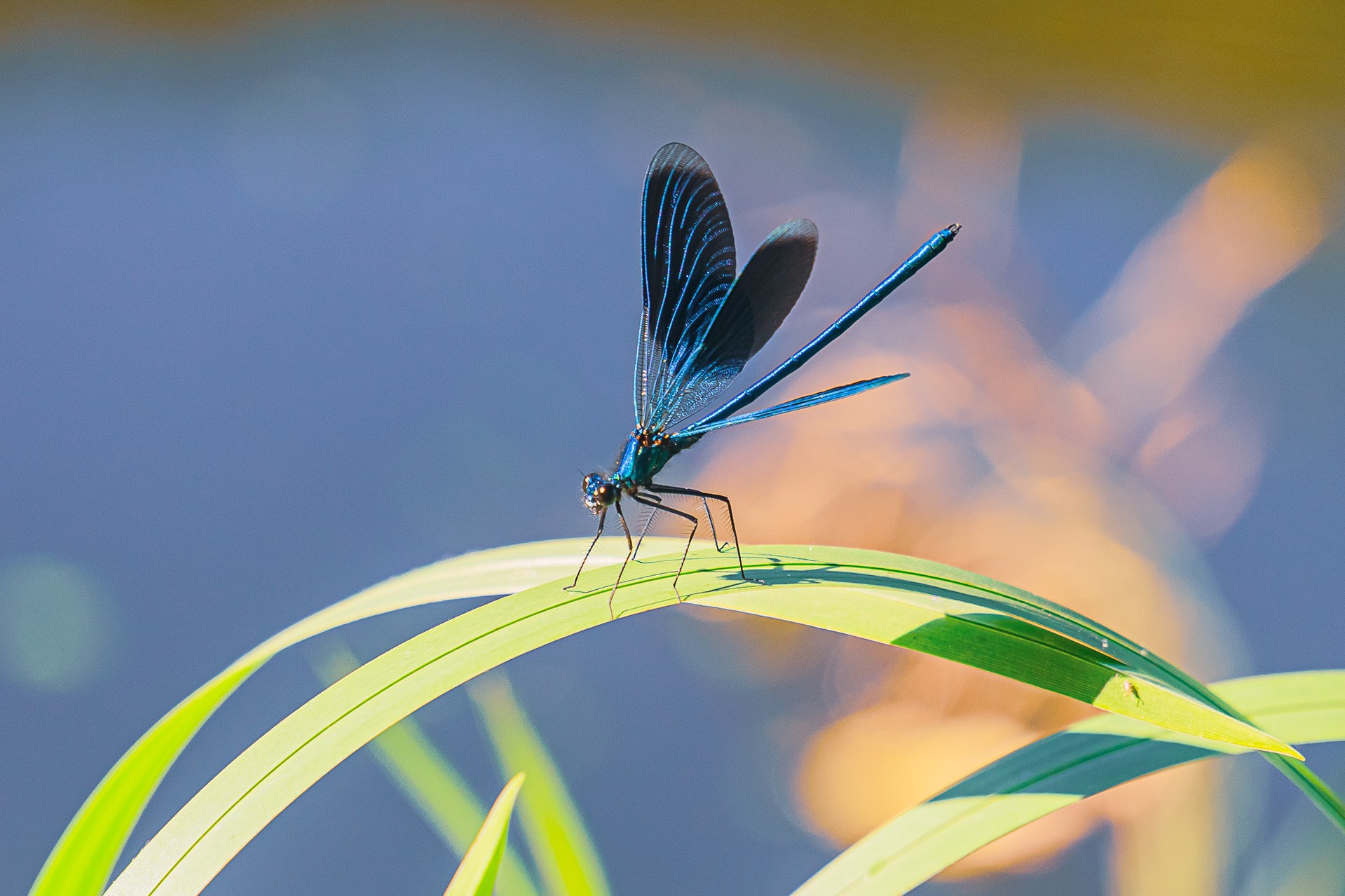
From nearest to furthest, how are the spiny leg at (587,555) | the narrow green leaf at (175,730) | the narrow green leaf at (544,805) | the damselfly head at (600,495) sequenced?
1. the narrow green leaf at (175,730)
2. the spiny leg at (587,555)
3. the narrow green leaf at (544,805)
4. the damselfly head at (600,495)

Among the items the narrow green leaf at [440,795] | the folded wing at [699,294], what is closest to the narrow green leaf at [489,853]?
the narrow green leaf at [440,795]

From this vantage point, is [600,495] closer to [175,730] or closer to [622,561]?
[622,561]

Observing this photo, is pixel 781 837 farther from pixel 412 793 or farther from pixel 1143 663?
pixel 1143 663

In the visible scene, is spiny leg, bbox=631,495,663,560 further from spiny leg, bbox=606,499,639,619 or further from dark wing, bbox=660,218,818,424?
dark wing, bbox=660,218,818,424

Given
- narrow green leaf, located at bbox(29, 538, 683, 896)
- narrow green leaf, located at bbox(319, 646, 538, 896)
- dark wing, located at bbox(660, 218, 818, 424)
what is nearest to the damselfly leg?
narrow green leaf, located at bbox(29, 538, 683, 896)

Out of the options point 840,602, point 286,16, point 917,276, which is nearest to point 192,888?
point 840,602

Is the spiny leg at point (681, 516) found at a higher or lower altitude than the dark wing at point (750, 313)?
lower

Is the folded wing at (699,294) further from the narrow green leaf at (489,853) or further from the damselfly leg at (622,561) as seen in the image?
the narrow green leaf at (489,853)
